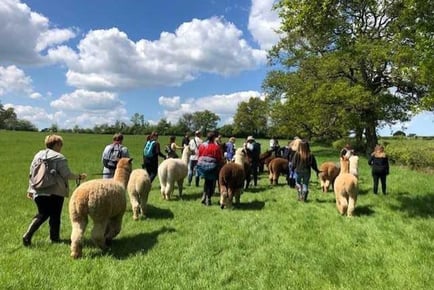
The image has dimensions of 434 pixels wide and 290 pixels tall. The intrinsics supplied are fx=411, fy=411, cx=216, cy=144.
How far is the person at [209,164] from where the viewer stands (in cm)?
1101

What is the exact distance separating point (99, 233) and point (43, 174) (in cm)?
136

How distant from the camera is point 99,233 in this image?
6.90 m

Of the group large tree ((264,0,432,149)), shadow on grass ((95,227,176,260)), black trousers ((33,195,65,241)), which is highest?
large tree ((264,0,432,149))

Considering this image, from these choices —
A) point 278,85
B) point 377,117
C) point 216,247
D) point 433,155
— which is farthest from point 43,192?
point 278,85

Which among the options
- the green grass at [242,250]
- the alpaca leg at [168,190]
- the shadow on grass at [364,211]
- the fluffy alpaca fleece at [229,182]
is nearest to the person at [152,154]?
the alpaca leg at [168,190]

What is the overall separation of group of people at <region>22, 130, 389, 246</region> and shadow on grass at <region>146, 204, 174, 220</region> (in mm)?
1306

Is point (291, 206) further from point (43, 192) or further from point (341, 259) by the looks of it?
point (43, 192)

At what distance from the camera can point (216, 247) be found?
288 inches

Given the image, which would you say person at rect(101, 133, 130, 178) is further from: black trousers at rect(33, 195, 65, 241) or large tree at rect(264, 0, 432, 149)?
large tree at rect(264, 0, 432, 149)

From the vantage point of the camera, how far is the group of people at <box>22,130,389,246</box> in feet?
23.1

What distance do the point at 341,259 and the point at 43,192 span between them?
508 centimetres

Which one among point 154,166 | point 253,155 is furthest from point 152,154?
point 253,155

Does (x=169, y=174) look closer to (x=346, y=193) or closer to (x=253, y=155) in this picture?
(x=253, y=155)

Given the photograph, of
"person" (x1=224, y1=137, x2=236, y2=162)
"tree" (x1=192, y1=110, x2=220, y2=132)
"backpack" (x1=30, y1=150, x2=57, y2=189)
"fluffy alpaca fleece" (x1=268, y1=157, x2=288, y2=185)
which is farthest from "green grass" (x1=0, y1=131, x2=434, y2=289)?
"tree" (x1=192, y1=110, x2=220, y2=132)
